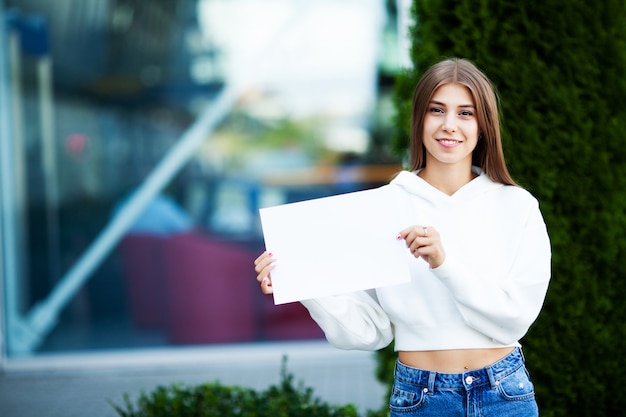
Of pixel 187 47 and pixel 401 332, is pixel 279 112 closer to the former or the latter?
pixel 187 47

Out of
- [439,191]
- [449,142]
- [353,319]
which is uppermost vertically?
[449,142]

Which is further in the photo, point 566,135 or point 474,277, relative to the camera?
point 566,135

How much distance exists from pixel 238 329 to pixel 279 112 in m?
1.90

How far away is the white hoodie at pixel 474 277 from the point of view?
2.03 meters

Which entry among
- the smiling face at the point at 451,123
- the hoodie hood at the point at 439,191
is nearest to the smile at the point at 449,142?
the smiling face at the point at 451,123

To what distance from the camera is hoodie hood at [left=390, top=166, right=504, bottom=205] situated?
2154 mm

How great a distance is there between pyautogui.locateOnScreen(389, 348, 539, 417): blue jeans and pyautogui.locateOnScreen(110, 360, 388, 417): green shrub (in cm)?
127

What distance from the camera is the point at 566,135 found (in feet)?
10.2

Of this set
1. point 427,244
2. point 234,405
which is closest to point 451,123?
point 427,244

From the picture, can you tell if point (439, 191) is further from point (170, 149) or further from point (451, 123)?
point (170, 149)

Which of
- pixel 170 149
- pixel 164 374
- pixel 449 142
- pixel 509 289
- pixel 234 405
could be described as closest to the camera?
pixel 509 289

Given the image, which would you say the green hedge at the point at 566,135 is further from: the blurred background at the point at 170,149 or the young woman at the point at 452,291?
the blurred background at the point at 170,149

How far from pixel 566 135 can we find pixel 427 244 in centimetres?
148

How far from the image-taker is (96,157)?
631cm
